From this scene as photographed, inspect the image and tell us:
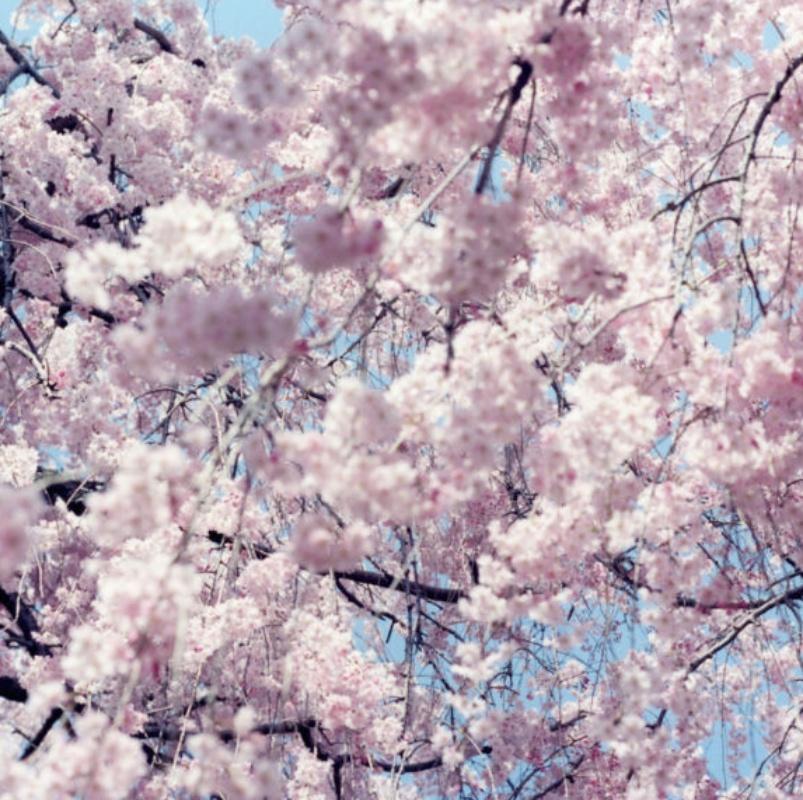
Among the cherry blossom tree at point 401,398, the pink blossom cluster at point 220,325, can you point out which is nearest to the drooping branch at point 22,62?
the cherry blossom tree at point 401,398

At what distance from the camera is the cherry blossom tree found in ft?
6.14

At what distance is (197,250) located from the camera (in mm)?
1838

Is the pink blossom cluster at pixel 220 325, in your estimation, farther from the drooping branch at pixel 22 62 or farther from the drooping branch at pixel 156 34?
the drooping branch at pixel 156 34

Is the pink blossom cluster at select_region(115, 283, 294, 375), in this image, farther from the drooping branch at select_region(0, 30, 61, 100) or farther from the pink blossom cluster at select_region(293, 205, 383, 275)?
the drooping branch at select_region(0, 30, 61, 100)

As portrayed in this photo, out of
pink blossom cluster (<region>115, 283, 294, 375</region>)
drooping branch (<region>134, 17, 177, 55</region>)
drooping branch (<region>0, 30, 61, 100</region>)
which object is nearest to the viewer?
pink blossom cluster (<region>115, 283, 294, 375</region>)

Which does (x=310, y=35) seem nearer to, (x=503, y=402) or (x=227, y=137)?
(x=227, y=137)

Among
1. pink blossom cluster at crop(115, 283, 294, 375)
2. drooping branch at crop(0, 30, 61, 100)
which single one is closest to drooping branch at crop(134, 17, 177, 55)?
drooping branch at crop(0, 30, 61, 100)

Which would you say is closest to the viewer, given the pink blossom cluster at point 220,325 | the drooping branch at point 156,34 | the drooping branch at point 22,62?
the pink blossom cluster at point 220,325

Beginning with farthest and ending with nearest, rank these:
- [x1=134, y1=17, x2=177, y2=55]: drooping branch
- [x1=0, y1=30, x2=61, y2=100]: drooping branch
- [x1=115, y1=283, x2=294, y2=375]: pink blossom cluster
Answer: [x1=134, y1=17, x2=177, y2=55]: drooping branch
[x1=0, y1=30, x2=61, y2=100]: drooping branch
[x1=115, y1=283, x2=294, y2=375]: pink blossom cluster

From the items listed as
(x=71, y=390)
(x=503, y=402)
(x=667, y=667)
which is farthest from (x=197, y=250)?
(x=71, y=390)

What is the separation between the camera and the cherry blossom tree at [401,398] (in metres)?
1.87

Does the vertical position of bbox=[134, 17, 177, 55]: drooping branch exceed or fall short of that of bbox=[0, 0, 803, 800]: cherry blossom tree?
it exceeds it

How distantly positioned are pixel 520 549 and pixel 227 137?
3.89ft

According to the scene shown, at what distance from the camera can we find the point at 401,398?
2.11 meters
